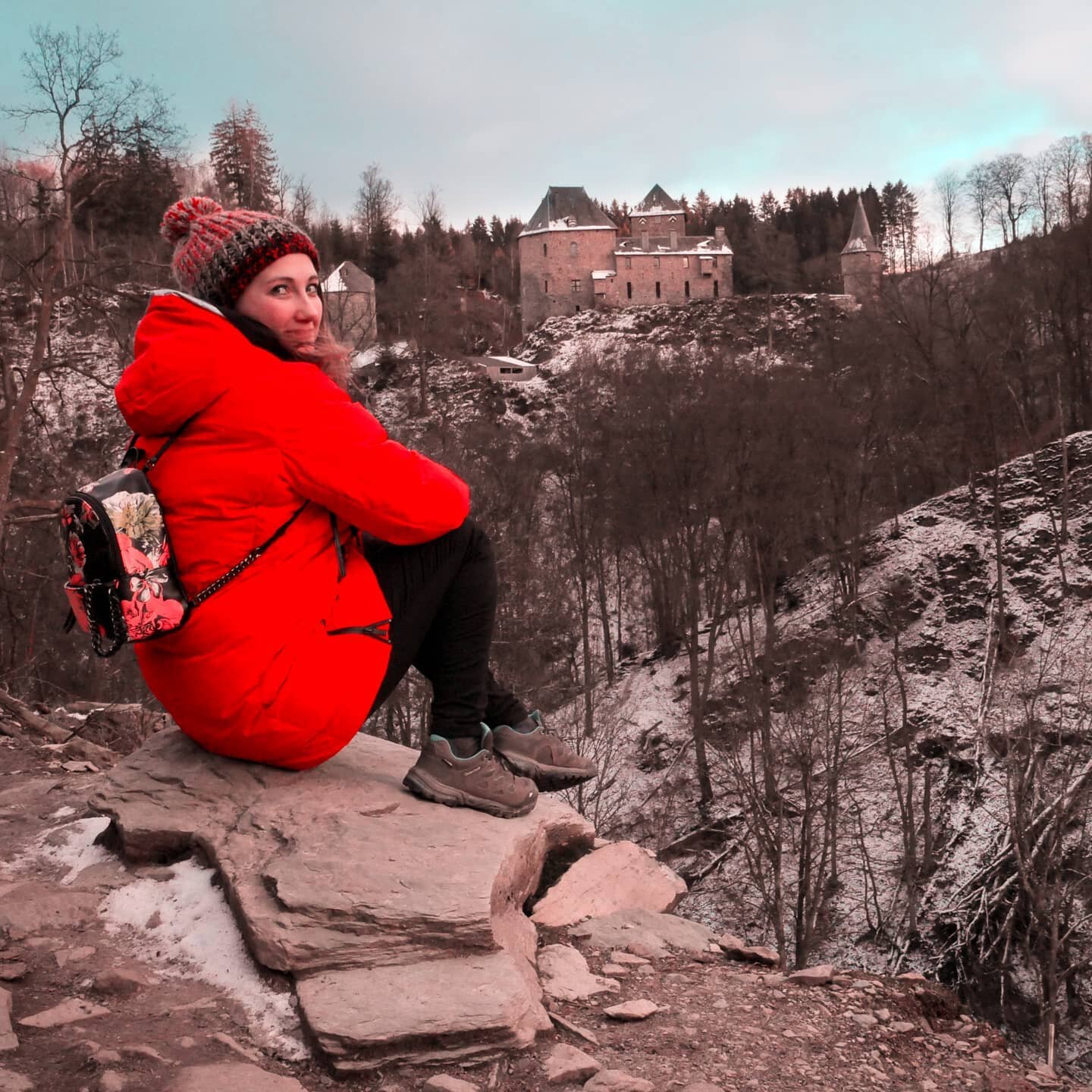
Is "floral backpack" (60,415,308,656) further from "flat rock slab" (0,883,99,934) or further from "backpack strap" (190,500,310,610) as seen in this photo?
"flat rock slab" (0,883,99,934)

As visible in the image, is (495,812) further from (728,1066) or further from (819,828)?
(819,828)

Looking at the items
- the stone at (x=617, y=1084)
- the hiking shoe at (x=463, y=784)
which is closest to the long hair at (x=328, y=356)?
the hiking shoe at (x=463, y=784)

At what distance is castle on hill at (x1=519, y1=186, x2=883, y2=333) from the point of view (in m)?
58.3

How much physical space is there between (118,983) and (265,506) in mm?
1155

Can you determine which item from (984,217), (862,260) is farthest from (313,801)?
(862,260)

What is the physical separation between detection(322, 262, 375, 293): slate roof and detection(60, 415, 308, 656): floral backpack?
4520 centimetres

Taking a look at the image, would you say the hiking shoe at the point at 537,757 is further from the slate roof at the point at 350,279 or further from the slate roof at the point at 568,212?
the slate roof at the point at 568,212

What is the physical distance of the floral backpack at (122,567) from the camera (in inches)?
103

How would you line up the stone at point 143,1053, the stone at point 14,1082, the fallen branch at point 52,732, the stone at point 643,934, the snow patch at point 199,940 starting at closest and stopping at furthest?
the stone at point 14,1082
the stone at point 143,1053
the snow patch at point 199,940
the stone at point 643,934
the fallen branch at point 52,732

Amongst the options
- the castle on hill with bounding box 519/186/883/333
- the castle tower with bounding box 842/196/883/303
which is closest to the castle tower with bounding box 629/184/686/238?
the castle on hill with bounding box 519/186/883/333

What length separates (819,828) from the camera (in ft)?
65.4

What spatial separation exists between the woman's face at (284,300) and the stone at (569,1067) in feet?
6.16

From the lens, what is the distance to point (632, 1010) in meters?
2.68

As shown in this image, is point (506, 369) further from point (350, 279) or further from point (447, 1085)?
point (447, 1085)
